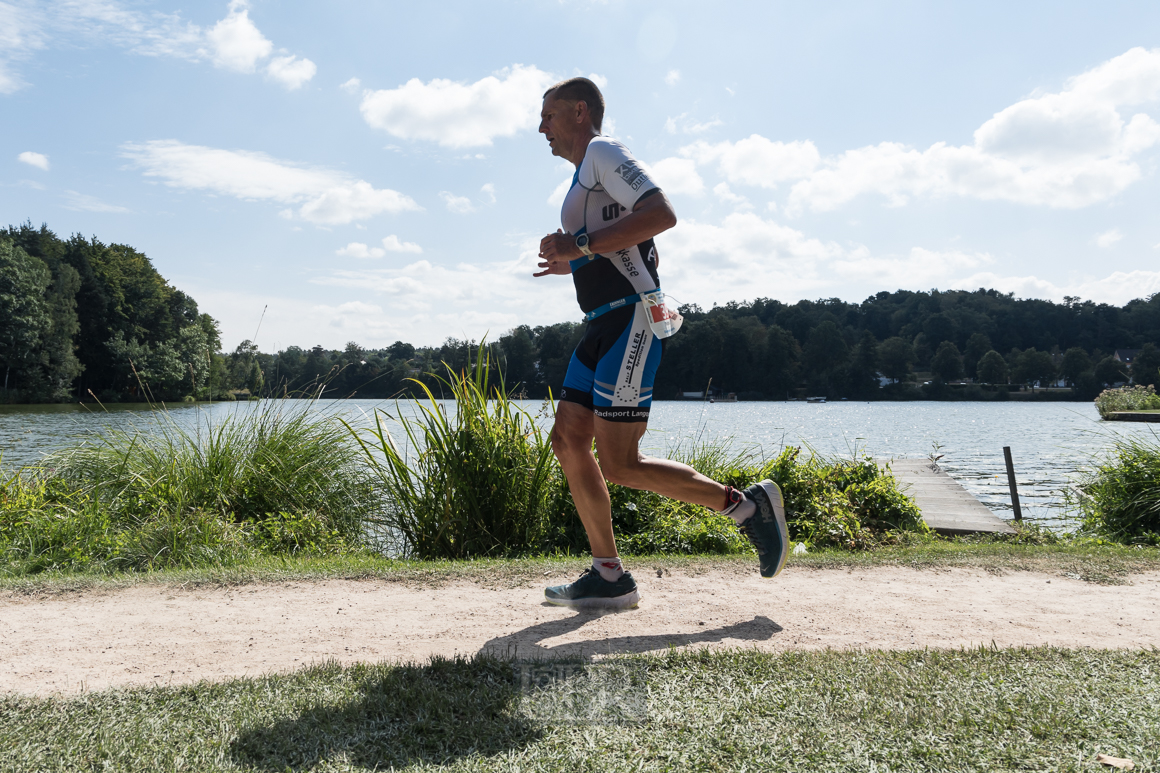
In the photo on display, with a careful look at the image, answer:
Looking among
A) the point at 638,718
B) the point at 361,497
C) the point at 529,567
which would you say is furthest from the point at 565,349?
the point at 638,718

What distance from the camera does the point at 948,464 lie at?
16.1 meters

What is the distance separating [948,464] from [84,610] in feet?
54.4

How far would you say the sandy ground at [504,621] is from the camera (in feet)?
8.53

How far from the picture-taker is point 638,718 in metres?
1.98

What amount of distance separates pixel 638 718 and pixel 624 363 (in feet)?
4.92

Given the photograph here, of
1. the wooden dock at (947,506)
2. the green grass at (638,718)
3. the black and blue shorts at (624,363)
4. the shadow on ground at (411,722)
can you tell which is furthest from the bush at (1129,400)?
the shadow on ground at (411,722)

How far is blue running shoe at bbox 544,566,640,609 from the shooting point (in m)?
3.26

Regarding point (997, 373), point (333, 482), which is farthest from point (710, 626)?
point (997, 373)

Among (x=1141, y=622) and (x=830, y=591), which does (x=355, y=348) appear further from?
(x=1141, y=622)

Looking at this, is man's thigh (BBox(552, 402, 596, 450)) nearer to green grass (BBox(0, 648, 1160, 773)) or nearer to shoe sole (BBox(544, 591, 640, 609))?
shoe sole (BBox(544, 591, 640, 609))

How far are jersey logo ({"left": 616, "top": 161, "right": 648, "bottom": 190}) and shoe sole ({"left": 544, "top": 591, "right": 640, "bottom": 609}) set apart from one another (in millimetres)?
1812

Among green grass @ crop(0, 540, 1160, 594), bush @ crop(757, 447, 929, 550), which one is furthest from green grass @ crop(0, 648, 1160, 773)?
bush @ crop(757, 447, 929, 550)

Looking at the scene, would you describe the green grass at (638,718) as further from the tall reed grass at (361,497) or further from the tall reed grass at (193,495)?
the tall reed grass at (193,495)

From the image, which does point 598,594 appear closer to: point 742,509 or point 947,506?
point 742,509
